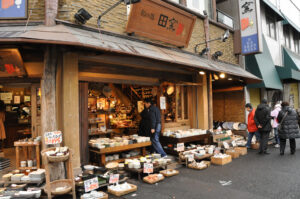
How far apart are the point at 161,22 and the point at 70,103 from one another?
4.62 meters

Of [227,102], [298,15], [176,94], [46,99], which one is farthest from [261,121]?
[298,15]

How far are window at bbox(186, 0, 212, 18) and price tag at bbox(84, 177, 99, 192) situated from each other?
8.72 metres

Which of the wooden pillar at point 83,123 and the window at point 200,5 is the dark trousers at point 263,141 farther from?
the wooden pillar at point 83,123

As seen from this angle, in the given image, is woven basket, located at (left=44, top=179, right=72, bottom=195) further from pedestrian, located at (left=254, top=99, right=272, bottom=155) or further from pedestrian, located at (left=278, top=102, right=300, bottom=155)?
pedestrian, located at (left=278, top=102, right=300, bottom=155)

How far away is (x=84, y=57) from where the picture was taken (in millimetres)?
6531

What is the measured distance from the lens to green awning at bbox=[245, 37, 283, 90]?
12554 mm

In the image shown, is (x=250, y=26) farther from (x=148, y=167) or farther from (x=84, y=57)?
(x=148, y=167)

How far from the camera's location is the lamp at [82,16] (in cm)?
590

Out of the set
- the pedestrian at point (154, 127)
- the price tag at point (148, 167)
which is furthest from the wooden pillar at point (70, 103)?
the pedestrian at point (154, 127)

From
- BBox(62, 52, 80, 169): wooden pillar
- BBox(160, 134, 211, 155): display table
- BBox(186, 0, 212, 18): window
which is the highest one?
BBox(186, 0, 212, 18): window

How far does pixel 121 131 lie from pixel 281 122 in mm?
7194

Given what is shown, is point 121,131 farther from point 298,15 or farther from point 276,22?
point 298,15

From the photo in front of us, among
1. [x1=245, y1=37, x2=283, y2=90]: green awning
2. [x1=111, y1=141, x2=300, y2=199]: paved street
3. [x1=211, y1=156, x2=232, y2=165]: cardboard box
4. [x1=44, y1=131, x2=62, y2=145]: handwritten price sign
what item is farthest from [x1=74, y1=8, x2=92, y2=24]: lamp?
[x1=245, y1=37, x2=283, y2=90]: green awning

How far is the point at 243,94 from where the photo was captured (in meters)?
13.0
